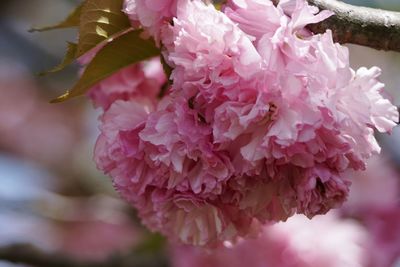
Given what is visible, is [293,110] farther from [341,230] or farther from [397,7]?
[397,7]

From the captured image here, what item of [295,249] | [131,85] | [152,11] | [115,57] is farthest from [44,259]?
[152,11]

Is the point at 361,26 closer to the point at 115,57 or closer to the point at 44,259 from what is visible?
the point at 115,57

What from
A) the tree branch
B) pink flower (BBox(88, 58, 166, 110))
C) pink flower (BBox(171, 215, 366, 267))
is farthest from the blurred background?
the tree branch

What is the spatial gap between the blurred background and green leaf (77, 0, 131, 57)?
1.40 metres

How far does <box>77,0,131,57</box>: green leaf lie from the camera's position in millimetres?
1700

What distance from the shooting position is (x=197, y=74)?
4.93ft

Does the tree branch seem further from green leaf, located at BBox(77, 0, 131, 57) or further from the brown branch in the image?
the brown branch

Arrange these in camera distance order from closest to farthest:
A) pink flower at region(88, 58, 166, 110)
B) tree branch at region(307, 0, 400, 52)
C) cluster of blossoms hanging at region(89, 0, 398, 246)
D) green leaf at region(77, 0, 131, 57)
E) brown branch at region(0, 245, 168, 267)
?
cluster of blossoms hanging at region(89, 0, 398, 246), tree branch at region(307, 0, 400, 52), green leaf at region(77, 0, 131, 57), pink flower at region(88, 58, 166, 110), brown branch at region(0, 245, 168, 267)

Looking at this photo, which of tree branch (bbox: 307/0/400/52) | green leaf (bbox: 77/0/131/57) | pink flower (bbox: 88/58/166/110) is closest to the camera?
tree branch (bbox: 307/0/400/52)

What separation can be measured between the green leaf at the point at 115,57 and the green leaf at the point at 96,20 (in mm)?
41

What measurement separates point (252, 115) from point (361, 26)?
0.92 feet

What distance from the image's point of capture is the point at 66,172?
15.6 feet

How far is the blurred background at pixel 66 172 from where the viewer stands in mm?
3229

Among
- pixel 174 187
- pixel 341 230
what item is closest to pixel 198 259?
pixel 341 230
